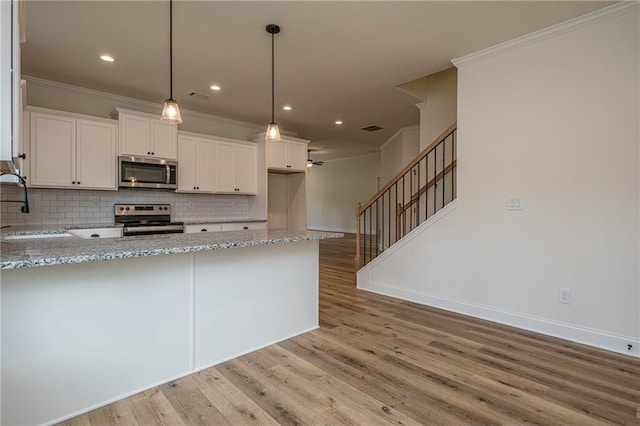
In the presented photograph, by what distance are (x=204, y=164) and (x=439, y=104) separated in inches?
145

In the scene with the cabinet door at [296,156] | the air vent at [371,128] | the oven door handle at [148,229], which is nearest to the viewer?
the oven door handle at [148,229]

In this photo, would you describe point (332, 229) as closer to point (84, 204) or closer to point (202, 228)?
point (202, 228)

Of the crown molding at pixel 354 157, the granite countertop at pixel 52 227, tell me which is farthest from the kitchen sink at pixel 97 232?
the crown molding at pixel 354 157

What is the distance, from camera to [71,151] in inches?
156

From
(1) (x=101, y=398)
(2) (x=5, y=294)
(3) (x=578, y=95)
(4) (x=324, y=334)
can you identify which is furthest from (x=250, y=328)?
(3) (x=578, y=95)

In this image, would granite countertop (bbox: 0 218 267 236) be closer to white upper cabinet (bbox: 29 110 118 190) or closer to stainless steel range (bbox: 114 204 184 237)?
stainless steel range (bbox: 114 204 184 237)

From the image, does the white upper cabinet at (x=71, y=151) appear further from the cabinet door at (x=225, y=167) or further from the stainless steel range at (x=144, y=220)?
the cabinet door at (x=225, y=167)

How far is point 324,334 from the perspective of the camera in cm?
298

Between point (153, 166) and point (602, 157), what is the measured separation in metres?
4.99

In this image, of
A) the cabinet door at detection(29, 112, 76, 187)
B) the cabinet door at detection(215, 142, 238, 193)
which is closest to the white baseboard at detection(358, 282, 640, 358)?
the cabinet door at detection(215, 142, 238, 193)

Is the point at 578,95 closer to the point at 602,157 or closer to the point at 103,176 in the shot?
the point at 602,157

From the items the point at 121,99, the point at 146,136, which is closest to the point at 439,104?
the point at 146,136

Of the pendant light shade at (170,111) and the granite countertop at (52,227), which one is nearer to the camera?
the pendant light shade at (170,111)

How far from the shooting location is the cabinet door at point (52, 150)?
3.74m
